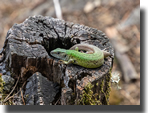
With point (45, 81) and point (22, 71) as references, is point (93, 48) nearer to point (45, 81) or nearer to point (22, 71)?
point (45, 81)

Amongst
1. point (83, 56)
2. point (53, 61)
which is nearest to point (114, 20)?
point (83, 56)

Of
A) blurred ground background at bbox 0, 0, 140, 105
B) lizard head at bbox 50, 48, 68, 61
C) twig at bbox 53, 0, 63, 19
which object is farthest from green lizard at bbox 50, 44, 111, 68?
twig at bbox 53, 0, 63, 19

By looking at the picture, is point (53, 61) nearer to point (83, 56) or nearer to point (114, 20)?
point (83, 56)

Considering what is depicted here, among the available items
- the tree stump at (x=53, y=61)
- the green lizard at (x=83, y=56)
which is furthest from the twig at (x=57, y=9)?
the green lizard at (x=83, y=56)

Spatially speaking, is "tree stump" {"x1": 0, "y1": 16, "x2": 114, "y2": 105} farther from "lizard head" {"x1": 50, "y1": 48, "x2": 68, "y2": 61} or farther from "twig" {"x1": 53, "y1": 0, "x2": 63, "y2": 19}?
"twig" {"x1": 53, "y1": 0, "x2": 63, "y2": 19}

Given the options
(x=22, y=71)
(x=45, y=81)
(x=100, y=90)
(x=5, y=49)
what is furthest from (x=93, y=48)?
(x=5, y=49)

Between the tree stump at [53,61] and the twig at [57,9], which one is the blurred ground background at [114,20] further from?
the tree stump at [53,61]
